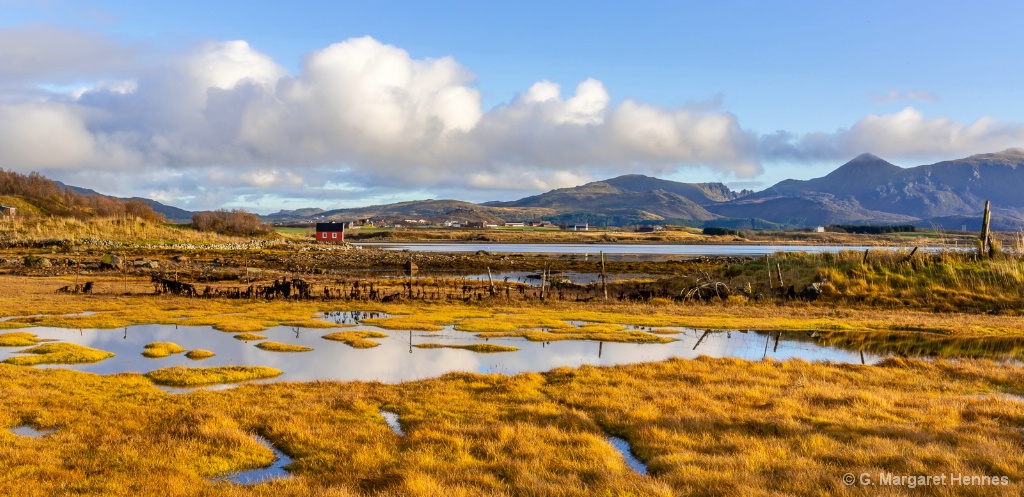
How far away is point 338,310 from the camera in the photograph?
1598 inches

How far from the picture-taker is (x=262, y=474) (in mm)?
12203

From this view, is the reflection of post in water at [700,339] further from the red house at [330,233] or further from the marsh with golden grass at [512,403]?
the red house at [330,233]

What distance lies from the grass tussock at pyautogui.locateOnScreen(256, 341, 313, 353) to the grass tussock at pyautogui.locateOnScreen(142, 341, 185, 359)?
3.16m

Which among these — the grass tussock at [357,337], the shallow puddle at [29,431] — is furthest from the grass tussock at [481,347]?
the shallow puddle at [29,431]

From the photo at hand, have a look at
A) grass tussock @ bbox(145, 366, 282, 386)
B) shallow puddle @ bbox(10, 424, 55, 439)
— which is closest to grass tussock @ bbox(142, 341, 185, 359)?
grass tussock @ bbox(145, 366, 282, 386)

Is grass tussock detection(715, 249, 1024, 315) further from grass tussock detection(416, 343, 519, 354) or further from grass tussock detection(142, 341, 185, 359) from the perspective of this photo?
grass tussock detection(142, 341, 185, 359)

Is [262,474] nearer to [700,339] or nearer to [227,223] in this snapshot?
[700,339]

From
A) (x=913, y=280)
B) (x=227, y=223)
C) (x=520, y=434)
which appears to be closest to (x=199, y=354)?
(x=520, y=434)

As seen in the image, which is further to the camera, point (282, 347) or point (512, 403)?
point (282, 347)

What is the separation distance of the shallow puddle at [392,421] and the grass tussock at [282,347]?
1142 centimetres

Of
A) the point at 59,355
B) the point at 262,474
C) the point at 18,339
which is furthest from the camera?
the point at 18,339

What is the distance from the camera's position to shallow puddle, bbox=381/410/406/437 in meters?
14.9

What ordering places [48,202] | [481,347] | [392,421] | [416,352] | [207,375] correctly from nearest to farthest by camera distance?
[392,421]
[207,375]
[416,352]
[481,347]
[48,202]

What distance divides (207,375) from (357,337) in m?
9.40
